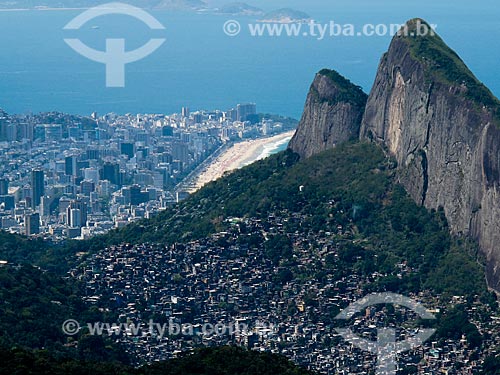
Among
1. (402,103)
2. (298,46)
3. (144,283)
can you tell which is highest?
(298,46)

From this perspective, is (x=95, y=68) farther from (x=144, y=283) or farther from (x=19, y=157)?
(x=144, y=283)

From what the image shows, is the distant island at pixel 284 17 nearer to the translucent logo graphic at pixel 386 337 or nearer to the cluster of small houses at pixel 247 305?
the cluster of small houses at pixel 247 305

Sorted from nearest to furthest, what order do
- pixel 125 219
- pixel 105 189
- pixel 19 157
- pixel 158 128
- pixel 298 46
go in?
1. pixel 125 219
2. pixel 105 189
3. pixel 19 157
4. pixel 158 128
5. pixel 298 46

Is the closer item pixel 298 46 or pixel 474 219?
pixel 474 219

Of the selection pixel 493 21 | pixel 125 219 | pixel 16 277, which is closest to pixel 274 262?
pixel 16 277

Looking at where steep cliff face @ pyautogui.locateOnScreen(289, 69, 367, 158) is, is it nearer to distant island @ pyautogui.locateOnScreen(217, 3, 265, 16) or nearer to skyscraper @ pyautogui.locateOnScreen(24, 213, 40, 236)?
skyscraper @ pyautogui.locateOnScreen(24, 213, 40, 236)

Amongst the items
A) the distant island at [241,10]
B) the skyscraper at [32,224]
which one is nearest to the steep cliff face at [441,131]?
the skyscraper at [32,224]

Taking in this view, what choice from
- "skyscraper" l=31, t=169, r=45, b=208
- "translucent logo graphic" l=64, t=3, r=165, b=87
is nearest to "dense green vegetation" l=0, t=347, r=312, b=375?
"skyscraper" l=31, t=169, r=45, b=208
